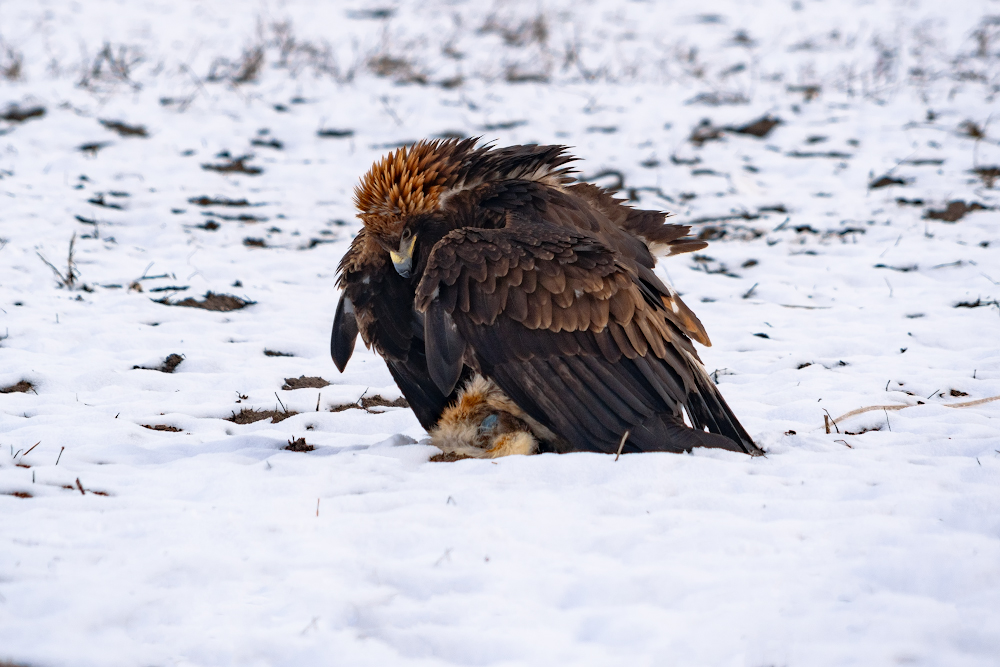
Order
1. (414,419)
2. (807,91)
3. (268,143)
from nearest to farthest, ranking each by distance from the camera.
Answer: (414,419)
(268,143)
(807,91)

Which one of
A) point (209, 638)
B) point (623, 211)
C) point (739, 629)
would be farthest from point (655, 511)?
point (623, 211)

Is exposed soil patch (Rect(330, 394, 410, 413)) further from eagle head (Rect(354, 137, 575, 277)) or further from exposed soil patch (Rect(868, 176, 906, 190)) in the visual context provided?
exposed soil patch (Rect(868, 176, 906, 190))

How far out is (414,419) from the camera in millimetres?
4086

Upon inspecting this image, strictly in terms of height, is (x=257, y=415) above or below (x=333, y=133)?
below

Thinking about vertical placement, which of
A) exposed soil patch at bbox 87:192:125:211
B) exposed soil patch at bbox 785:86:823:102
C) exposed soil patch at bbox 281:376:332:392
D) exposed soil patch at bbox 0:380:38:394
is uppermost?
exposed soil patch at bbox 785:86:823:102

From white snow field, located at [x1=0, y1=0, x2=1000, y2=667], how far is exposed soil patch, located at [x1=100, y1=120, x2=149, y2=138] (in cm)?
4

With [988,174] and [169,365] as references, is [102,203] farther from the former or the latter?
[988,174]

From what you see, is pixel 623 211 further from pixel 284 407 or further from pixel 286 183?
pixel 286 183

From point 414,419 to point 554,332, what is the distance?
3.70 ft

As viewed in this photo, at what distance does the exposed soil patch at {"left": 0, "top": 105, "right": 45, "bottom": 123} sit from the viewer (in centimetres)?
881

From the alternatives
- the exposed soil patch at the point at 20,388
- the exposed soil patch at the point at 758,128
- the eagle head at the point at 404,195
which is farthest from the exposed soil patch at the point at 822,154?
the exposed soil patch at the point at 20,388

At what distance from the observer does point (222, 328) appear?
5207 millimetres

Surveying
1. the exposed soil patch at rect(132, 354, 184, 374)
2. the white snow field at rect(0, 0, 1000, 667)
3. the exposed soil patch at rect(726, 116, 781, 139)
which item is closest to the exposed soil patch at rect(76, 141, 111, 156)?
the white snow field at rect(0, 0, 1000, 667)

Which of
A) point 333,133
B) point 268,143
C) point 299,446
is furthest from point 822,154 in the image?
point 299,446
